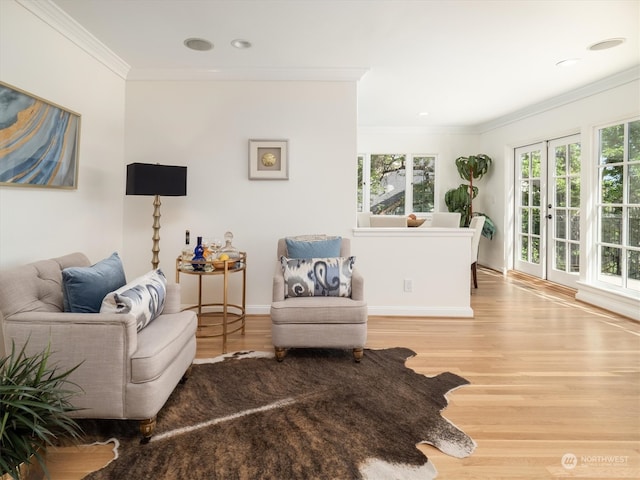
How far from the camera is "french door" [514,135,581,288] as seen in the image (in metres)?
4.92

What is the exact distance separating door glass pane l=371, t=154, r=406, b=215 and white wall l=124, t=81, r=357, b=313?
3189 millimetres

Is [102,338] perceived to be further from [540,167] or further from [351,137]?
[540,167]

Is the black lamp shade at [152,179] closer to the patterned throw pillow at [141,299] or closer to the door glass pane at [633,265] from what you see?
the patterned throw pillow at [141,299]

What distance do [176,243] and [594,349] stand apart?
3.93 metres

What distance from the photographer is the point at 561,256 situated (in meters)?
5.15

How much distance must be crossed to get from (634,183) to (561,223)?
1.24 meters

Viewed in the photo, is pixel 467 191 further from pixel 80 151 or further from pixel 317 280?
pixel 80 151

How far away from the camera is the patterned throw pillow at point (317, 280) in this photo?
2.88m

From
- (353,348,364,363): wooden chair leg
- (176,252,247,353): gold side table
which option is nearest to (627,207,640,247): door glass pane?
(353,348,364,363): wooden chair leg

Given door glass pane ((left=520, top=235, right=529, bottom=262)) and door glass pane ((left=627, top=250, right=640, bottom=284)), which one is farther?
door glass pane ((left=520, top=235, right=529, bottom=262))

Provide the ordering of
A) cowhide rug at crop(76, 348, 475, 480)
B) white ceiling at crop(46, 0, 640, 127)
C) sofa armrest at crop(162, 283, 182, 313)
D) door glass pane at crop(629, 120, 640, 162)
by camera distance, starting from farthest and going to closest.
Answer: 1. door glass pane at crop(629, 120, 640, 162)
2. white ceiling at crop(46, 0, 640, 127)
3. sofa armrest at crop(162, 283, 182, 313)
4. cowhide rug at crop(76, 348, 475, 480)

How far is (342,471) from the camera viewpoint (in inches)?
62.4

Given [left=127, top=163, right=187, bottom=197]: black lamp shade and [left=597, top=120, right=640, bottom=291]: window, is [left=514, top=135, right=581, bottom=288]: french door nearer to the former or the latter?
[left=597, top=120, right=640, bottom=291]: window

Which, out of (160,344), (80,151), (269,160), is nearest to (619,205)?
(269,160)
